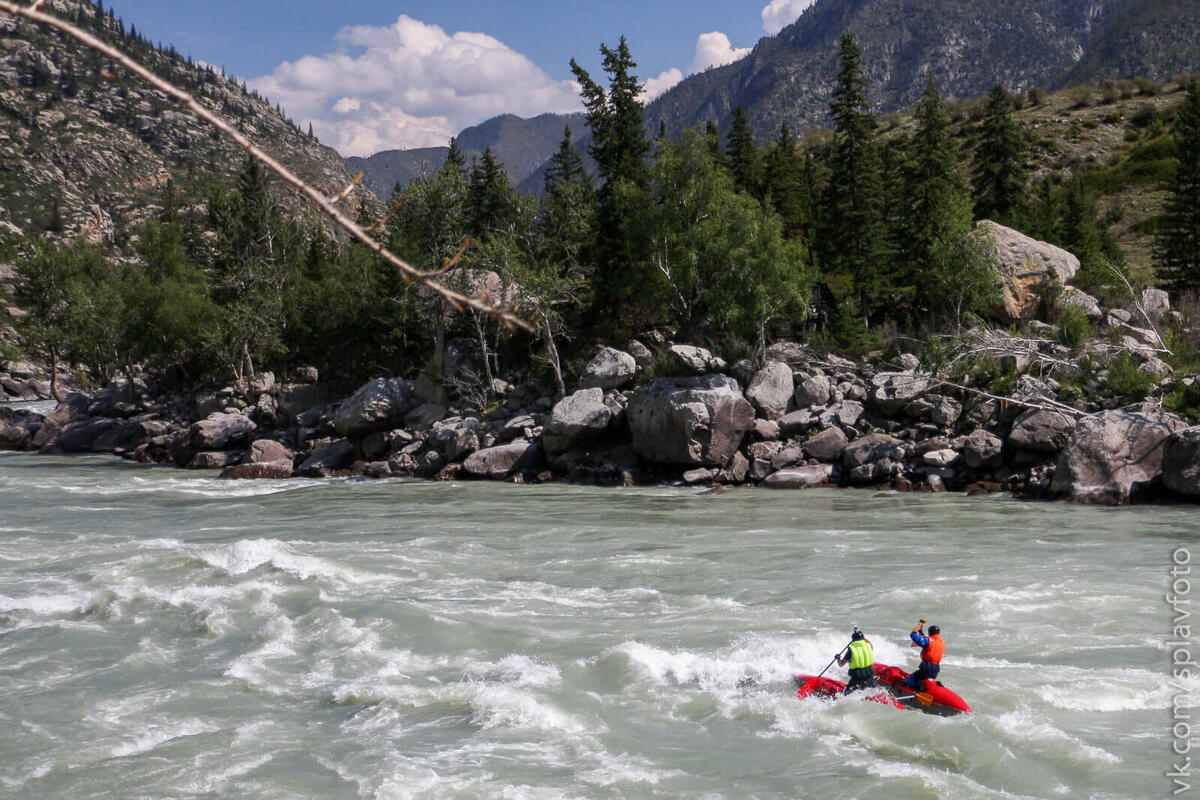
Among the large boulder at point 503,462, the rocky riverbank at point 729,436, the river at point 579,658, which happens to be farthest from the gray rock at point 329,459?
the river at point 579,658

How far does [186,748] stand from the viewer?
23.5ft

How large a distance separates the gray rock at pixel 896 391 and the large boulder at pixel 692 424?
3877 millimetres

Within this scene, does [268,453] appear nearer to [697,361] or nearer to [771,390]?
[697,361]

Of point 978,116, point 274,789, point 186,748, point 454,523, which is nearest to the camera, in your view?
point 274,789

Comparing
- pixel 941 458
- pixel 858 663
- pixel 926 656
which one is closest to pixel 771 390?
pixel 941 458

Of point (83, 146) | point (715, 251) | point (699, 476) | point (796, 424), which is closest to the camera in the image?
point (699, 476)

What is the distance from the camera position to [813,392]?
26672mm

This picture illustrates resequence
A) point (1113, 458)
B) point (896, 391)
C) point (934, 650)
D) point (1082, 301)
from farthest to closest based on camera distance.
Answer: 1. point (1082, 301)
2. point (896, 391)
3. point (1113, 458)
4. point (934, 650)

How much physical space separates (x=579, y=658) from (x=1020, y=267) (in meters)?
27.9

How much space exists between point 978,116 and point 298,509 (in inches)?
2594

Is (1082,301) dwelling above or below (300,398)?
above

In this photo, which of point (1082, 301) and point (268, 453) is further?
point (268, 453)

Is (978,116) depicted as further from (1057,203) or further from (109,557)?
(109,557)

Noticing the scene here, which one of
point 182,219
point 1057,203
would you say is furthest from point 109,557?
point 182,219
